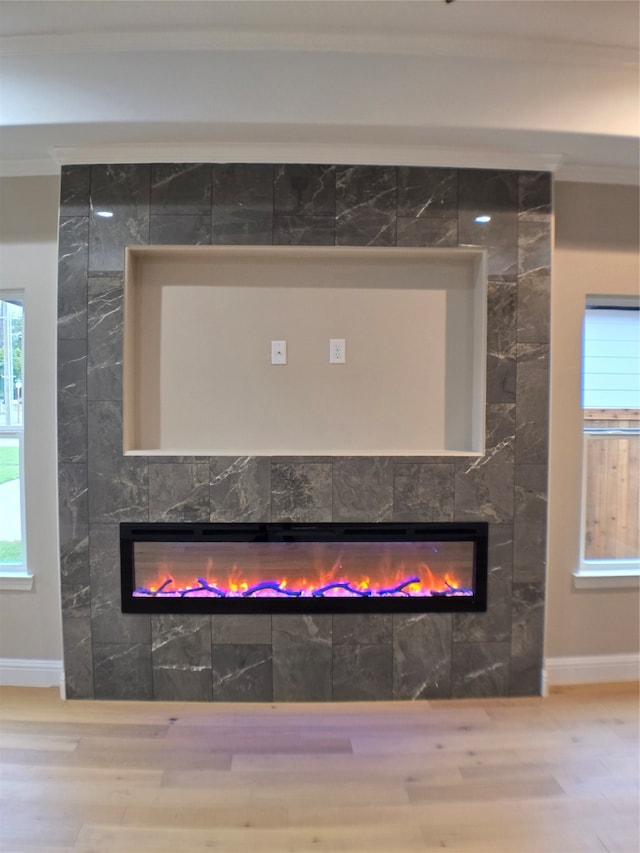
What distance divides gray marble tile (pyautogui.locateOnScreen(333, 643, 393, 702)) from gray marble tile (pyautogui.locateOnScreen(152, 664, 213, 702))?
64 centimetres

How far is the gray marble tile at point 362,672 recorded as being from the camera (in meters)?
2.09

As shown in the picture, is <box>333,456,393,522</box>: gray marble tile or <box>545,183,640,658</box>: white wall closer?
<box>333,456,393,522</box>: gray marble tile

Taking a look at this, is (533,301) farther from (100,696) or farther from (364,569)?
(100,696)

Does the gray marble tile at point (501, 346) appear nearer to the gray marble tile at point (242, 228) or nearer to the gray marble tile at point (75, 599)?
the gray marble tile at point (242, 228)

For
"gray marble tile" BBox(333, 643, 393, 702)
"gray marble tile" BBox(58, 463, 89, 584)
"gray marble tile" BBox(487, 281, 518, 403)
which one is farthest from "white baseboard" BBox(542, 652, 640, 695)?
"gray marble tile" BBox(58, 463, 89, 584)

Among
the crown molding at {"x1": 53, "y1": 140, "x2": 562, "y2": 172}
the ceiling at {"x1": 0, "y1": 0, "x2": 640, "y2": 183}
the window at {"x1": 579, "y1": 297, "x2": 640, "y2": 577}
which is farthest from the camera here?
the window at {"x1": 579, "y1": 297, "x2": 640, "y2": 577}

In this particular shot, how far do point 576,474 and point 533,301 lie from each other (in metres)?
0.94

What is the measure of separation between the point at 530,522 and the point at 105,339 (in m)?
2.31

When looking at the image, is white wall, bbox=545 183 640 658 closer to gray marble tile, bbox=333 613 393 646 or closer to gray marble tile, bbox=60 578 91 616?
gray marble tile, bbox=333 613 393 646

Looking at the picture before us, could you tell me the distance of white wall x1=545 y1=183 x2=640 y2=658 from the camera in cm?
220

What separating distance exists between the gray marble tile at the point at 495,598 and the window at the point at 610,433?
20.2 inches

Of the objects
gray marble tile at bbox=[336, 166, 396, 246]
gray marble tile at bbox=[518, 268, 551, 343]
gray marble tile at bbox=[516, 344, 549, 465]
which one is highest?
gray marble tile at bbox=[336, 166, 396, 246]

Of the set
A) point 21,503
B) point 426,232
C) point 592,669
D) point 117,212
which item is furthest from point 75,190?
point 592,669

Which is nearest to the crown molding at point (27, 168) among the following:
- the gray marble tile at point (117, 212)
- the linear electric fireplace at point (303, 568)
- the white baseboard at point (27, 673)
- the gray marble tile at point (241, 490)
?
the gray marble tile at point (117, 212)
